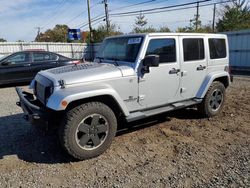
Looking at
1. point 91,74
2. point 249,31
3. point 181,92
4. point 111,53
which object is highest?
point 249,31

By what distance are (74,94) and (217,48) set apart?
3.76 m

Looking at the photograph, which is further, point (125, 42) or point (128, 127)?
point (128, 127)

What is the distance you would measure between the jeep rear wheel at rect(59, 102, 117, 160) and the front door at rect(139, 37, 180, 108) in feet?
2.74

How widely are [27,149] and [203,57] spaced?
3.92 m

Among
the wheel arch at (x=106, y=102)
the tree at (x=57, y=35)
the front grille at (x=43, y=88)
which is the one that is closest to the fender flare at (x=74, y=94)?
the wheel arch at (x=106, y=102)

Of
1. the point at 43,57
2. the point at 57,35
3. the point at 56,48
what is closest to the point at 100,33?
the point at 56,48

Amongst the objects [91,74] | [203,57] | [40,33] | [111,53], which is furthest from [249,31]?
[40,33]

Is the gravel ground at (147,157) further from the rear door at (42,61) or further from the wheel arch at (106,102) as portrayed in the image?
the rear door at (42,61)

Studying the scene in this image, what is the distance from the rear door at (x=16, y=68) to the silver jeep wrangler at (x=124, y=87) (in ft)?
21.0

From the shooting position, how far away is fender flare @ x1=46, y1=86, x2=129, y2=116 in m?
3.56

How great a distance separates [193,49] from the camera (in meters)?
5.34

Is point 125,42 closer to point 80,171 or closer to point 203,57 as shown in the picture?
point 203,57

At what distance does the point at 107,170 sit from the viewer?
12.1ft

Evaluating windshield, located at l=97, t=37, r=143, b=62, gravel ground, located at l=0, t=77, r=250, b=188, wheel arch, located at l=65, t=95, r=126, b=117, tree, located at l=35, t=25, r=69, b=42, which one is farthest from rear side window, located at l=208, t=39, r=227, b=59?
tree, located at l=35, t=25, r=69, b=42
